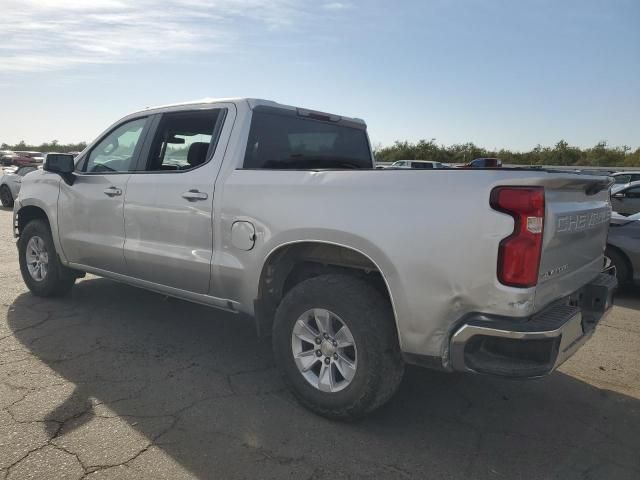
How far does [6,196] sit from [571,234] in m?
16.1

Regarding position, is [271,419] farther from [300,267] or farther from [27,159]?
[27,159]

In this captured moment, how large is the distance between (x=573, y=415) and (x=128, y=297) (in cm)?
436

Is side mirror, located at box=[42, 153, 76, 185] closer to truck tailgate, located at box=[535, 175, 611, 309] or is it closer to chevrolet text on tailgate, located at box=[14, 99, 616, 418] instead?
chevrolet text on tailgate, located at box=[14, 99, 616, 418]

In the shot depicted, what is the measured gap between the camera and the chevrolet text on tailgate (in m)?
2.41

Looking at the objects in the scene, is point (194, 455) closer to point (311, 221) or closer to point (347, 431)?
point (347, 431)

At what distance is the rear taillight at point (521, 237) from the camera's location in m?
2.36

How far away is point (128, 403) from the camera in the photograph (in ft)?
10.4

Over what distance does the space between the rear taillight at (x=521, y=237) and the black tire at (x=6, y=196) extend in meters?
15.9

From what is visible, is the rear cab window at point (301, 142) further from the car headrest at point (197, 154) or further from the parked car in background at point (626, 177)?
the parked car in background at point (626, 177)

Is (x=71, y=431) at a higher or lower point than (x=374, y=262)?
lower

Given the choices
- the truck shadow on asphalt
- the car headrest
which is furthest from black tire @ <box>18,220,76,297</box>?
the car headrest

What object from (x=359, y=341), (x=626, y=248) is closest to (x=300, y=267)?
(x=359, y=341)

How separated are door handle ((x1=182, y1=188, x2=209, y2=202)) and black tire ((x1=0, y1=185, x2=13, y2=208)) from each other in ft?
45.0

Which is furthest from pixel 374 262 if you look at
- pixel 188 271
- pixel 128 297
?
pixel 128 297
